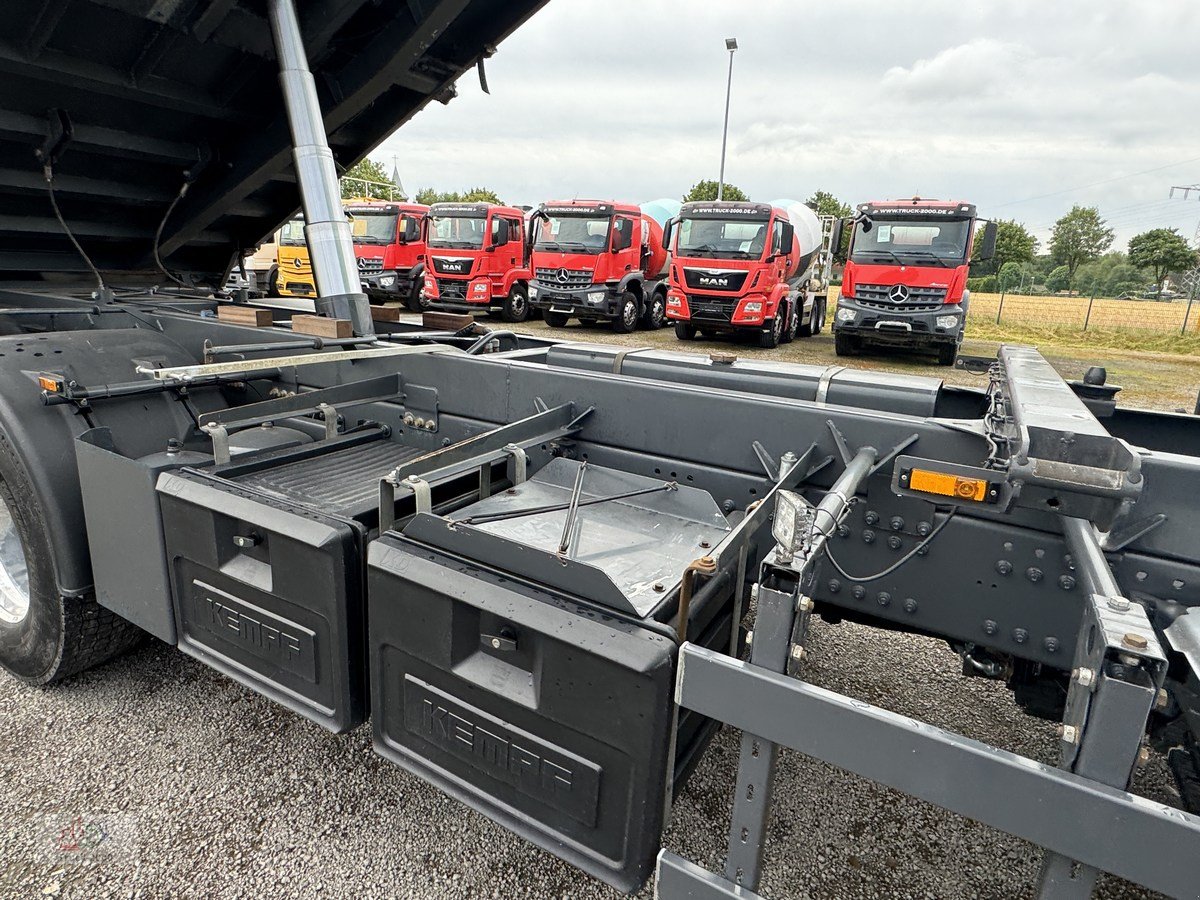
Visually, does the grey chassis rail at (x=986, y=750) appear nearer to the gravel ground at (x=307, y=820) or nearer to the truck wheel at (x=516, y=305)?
the gravel ground at (x=307, y=820)

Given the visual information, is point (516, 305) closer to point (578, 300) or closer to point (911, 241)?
point (578, 300)

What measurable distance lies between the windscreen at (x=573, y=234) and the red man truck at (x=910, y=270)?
4716 mm

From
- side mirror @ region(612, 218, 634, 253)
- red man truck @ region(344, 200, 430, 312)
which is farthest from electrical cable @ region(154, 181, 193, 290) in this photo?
red man truck @ region(344, 200, 430, 312)

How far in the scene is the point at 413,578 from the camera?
1.58 m

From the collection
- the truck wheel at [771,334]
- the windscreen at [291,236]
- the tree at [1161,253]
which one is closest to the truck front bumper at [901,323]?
the truck wheel at [771,334]

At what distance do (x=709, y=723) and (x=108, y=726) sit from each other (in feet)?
6.81

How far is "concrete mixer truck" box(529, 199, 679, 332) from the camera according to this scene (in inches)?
583

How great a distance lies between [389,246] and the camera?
16969 millimetres

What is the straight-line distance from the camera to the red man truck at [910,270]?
11.9m

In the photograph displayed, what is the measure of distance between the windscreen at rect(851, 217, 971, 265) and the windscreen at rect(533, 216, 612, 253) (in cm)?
493

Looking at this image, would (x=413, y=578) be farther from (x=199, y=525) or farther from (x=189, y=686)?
(x=189, y=686)

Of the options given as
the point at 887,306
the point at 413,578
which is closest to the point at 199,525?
the point at 413,578

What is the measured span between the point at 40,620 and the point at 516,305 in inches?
593

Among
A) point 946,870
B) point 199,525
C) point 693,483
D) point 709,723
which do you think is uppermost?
point 693,483
